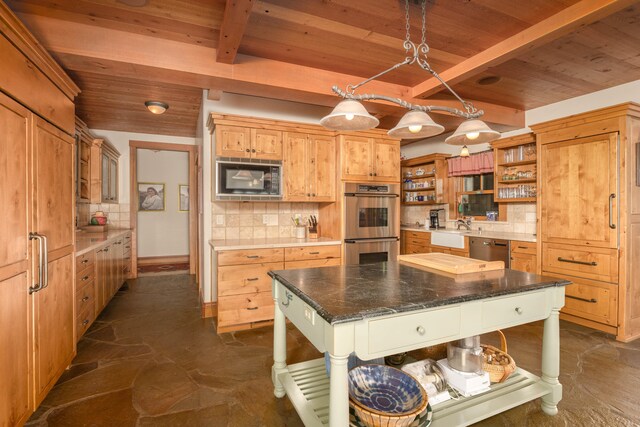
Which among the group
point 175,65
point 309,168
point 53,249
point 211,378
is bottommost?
point 211,378

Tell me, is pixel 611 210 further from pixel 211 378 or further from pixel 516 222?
pixel 211 378

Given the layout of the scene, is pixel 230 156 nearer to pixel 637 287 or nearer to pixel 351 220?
pixel 351 220

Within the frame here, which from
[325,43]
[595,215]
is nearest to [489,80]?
[595,215]

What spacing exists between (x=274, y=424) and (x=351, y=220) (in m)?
2.36

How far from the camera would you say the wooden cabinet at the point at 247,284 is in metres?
3.20

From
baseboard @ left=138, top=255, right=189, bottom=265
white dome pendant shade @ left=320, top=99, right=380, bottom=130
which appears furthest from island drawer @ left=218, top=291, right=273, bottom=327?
baseboard @ left=138, top=255, right=189, bottom=265

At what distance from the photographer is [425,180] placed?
5.89 m

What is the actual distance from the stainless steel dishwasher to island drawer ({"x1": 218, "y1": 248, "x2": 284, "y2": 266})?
2615mm

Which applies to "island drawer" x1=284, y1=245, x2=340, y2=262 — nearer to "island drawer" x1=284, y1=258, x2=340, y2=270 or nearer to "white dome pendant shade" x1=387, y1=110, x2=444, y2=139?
"island drawer" x1=284, y1=258, x2=340, y2=270

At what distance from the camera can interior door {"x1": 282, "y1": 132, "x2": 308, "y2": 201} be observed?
367 centimetres

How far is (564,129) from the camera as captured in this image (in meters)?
3.41

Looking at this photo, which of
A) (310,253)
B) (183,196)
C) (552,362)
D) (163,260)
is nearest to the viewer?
(552,362)

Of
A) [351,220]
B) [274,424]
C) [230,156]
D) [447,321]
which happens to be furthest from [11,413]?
[351,220]

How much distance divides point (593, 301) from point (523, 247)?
0.82 m
